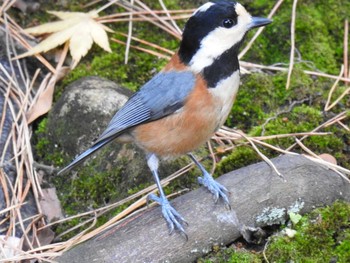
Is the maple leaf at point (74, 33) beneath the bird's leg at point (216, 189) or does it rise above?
above

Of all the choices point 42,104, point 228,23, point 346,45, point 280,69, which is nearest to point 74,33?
point 42,104

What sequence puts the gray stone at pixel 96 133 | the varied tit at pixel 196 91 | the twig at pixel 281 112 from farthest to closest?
the twig at pixel 281 112 < the gray stone at pixel 96 133 < the varied tit at pixel 196 91

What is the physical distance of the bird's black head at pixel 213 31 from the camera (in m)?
3.59

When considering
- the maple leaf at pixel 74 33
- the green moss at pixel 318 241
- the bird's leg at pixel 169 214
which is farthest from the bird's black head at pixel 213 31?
the maple leaf at pixel 74 33

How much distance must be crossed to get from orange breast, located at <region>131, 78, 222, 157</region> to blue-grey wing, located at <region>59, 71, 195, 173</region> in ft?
0.13

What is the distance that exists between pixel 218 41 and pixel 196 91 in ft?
0.97

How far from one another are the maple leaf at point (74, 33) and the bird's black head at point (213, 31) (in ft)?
4.19

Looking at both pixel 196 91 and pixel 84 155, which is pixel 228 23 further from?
pixel 84 155

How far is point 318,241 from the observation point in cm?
341

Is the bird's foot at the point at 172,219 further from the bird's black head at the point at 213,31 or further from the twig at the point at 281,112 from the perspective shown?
the twig at the point at 281,112

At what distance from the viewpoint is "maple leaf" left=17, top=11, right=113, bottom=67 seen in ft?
15.9

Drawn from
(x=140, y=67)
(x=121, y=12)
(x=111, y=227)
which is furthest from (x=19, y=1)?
(x=111, y=227)

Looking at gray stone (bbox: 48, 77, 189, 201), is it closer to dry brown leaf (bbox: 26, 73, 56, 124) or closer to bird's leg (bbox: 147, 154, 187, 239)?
dry brown leaf (bbox: 26, 73, 56, 124)

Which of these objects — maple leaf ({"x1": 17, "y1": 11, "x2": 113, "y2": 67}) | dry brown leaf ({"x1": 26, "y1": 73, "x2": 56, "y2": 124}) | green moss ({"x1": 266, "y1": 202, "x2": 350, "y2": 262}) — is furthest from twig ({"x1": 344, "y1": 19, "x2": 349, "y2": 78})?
dry brown leaf ({"x1": 26, "y1": 73, "x2": 56, "y2": 124})
